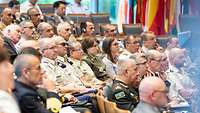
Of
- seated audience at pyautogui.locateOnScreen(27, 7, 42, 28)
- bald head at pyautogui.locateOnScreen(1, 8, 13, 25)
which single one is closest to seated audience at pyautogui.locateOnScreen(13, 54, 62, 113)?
bald head at pyautogui.locateOnScreen(1, 8, 13, 25)

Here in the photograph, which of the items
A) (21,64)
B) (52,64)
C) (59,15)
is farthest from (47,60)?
(59,15)

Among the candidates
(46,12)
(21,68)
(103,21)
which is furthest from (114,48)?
(46,12)

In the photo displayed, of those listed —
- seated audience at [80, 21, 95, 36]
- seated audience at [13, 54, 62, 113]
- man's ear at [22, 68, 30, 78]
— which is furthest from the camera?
seated audience at [80, 21, 95, 36]

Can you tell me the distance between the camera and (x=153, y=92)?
12.6 feet

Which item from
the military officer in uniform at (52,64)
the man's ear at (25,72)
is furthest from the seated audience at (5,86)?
the military officer in uniform at (52,64)

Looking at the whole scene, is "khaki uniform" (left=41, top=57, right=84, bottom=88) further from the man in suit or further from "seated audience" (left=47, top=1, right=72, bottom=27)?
"seated audience" (left=47, top=1, right=72, bottom=27)

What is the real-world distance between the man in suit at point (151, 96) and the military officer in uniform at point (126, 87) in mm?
562

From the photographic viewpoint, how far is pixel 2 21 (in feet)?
26.5

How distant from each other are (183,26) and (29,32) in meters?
4.56

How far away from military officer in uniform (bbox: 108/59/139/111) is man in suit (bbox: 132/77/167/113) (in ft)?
1.84

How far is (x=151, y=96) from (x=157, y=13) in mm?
7476

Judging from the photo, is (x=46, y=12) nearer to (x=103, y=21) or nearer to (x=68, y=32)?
(x=103, y=21)

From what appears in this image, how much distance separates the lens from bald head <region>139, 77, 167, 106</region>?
12.6ft

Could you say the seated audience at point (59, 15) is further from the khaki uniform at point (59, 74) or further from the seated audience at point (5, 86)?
the seated audience at point (5, 86)
